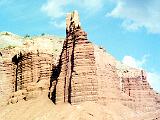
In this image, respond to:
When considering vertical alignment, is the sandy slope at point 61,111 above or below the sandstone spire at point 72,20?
below

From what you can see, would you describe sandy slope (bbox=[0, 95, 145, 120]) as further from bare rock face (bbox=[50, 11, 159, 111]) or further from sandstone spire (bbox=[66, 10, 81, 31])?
sandstone spire (bbox=[66, 10, 81, 31])

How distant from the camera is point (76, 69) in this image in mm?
81875

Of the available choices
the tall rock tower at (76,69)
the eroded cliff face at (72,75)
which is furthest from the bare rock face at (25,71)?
the tall rock tower at (76,69)

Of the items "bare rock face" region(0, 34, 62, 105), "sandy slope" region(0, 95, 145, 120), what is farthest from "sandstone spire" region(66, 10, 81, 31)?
"sandy slope" region(0, 95, 145, 120)

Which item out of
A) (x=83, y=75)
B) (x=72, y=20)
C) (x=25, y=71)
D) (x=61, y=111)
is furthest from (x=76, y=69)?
(x=25, y=71)

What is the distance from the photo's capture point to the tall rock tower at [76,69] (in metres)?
80.3

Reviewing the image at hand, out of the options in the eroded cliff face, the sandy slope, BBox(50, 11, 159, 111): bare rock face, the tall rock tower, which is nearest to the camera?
the sandy slope

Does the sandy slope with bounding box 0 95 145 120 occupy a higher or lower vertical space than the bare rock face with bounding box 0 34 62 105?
lower

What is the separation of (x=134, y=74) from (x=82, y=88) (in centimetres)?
2866

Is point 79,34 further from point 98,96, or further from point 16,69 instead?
point 16,69

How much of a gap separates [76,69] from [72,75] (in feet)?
3.62

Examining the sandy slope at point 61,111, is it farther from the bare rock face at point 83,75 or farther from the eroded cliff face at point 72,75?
the bare rock face at point 83,75

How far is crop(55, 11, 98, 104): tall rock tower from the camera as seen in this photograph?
8031 centimetres

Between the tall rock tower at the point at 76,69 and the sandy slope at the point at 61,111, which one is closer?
the sandy slope at the point at 61,111
